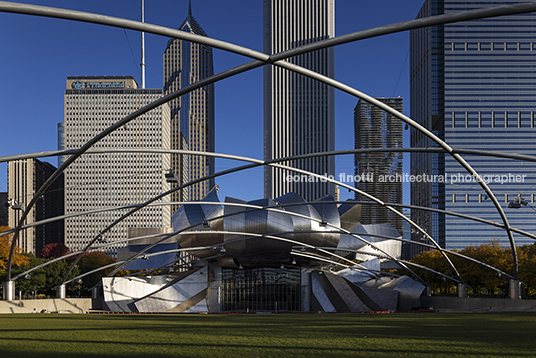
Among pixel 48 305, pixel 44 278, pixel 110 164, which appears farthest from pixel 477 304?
pixel 110 164

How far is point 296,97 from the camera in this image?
18988cm

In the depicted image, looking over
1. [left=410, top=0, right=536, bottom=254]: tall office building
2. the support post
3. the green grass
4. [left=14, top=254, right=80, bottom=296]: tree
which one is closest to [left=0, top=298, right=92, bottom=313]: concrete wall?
the support post

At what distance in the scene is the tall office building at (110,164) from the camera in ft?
619

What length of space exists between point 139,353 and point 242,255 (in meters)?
43.8

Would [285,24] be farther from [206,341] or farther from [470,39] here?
[206,341]

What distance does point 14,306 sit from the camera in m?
40.6

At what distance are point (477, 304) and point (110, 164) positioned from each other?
167m

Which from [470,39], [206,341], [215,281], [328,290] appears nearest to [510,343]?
[206,341]

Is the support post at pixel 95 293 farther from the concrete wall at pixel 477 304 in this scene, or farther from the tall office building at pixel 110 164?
the tall office building at pixel 110 164

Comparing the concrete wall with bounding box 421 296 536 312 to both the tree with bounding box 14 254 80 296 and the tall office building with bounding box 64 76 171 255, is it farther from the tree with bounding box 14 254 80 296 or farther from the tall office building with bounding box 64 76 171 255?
the tall office building with bounding box 64 76 171 255

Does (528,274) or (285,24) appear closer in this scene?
(528,274)

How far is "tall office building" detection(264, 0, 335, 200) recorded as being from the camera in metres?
187

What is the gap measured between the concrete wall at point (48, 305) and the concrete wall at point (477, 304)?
127 feet

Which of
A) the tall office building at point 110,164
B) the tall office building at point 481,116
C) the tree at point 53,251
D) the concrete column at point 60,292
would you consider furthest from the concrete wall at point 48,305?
the tall office building at point 110,164
